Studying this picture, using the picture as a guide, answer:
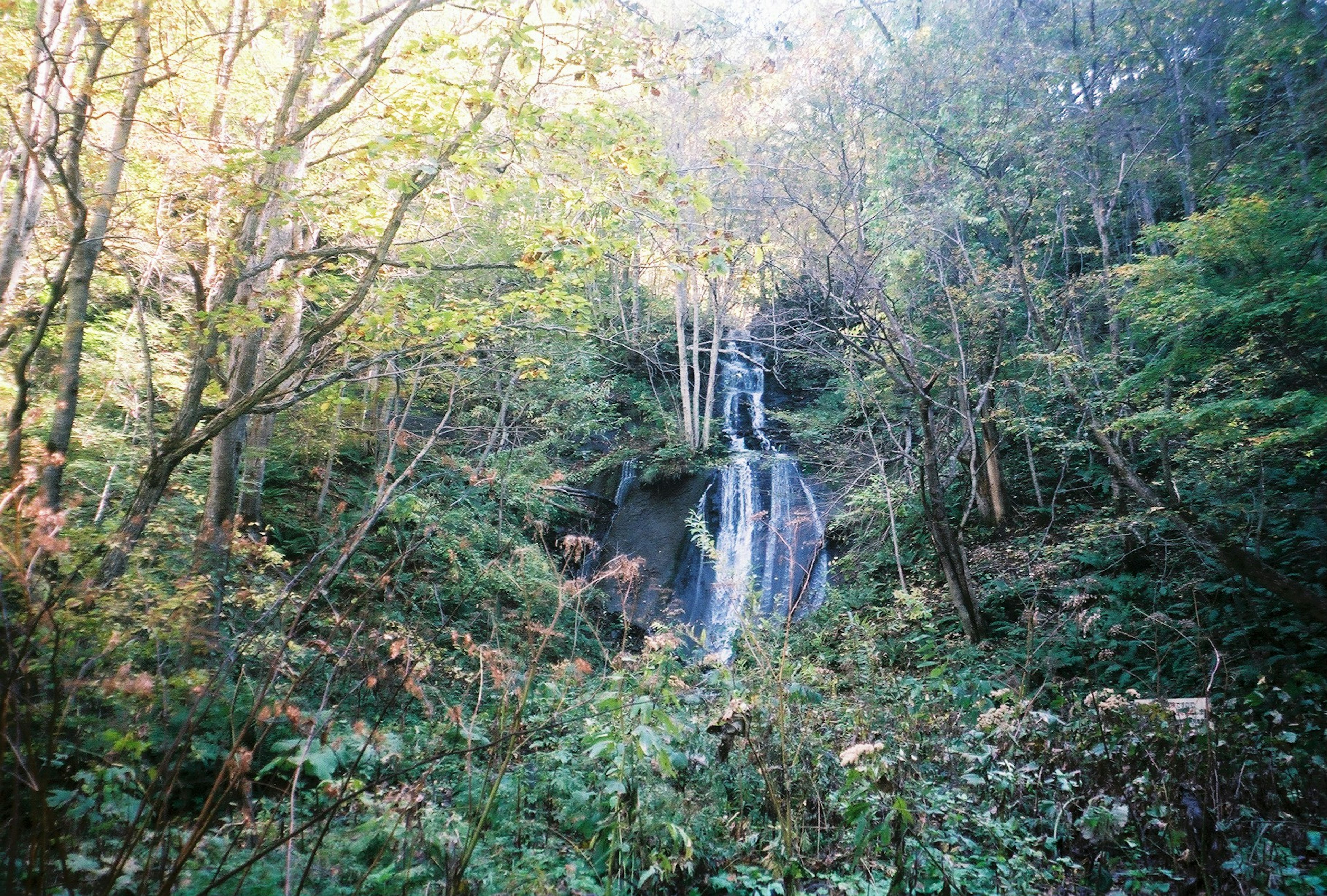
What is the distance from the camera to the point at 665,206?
13.6 ft

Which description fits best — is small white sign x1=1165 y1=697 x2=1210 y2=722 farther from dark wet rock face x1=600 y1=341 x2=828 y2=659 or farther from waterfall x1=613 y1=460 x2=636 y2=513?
waterfall x1=613 y1=460 x2=636 y2=513

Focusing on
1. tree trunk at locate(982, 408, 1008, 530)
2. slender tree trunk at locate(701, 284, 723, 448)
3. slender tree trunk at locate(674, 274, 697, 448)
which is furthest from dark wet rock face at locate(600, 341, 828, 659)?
tree trunk at locate(982, 408, 1008, 530)

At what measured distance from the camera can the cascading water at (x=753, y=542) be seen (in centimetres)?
1253

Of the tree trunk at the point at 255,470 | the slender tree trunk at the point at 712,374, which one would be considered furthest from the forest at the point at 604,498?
the slender tree trunk at the point at 712,374

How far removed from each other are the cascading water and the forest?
202 millimetres

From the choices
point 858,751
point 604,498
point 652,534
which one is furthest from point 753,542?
point 858,751

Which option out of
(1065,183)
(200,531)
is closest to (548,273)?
(200,531)

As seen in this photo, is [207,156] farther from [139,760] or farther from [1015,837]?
[1015,837]

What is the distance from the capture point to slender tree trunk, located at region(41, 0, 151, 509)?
4.25 meters

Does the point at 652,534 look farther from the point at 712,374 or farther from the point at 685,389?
the point at 712,374

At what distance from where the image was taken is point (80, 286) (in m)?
4.54

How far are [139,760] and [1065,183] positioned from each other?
13.1 meters

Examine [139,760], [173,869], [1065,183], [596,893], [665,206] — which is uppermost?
[1065,183]

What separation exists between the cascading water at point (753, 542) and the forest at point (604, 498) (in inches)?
8.0
